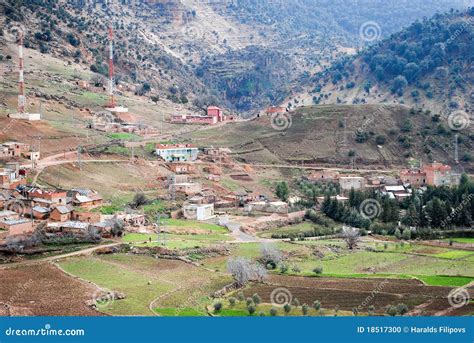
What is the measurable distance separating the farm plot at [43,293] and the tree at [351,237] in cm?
1567

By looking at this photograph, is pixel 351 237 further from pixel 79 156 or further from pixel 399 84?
pixel 399 84

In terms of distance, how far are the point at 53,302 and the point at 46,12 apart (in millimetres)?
67824

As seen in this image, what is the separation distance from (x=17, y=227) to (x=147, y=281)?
859 cm

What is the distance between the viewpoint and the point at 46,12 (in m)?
89.9

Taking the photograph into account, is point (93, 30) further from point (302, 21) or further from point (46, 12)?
point (302, 21)

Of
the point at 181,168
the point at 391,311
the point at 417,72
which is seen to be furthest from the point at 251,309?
the point at 417,72

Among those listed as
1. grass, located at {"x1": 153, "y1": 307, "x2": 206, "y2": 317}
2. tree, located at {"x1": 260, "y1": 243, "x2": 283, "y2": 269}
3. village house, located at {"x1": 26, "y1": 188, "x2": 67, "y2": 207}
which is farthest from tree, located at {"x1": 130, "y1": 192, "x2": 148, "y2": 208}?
grass, located at {"x1": 153, "y1": 307, "x2": 206, "y2": 317}

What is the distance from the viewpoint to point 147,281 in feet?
104

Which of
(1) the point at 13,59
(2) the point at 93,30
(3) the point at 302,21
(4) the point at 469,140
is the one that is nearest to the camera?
(4) the point at 469,140

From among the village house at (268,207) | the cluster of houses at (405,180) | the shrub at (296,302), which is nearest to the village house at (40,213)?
the village house at (268,207)

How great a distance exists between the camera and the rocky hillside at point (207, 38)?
88938 mm

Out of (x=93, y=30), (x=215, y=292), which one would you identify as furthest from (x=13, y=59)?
(x=215, y=292)

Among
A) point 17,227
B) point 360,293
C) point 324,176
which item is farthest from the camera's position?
point 324,176

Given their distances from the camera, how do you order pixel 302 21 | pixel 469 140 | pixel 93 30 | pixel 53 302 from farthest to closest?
pixel 302 21 → pixel 93 30 → pixel 469 140 → pixel 53 302
